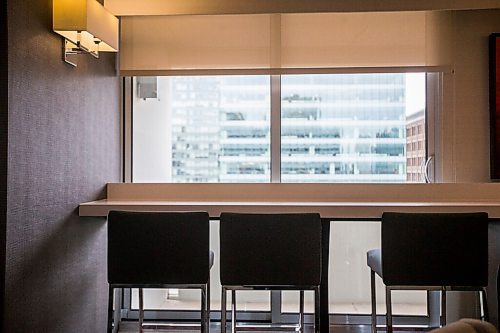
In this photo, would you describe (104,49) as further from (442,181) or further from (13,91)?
(442,181)

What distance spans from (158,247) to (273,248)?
0.50 meters

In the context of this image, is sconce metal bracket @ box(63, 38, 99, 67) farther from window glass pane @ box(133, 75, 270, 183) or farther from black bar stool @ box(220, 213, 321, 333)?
black bar stool @ box(220, 213, 321, 333)

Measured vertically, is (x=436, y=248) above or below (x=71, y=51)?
below

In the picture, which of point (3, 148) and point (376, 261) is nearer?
point (3, 148)

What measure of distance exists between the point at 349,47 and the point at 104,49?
4.60ft

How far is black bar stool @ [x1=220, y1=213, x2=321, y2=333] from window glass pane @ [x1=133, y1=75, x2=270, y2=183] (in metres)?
1.01

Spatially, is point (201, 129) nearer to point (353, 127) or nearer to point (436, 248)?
point (353, 127)

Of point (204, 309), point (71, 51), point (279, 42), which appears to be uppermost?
point (279, 42)

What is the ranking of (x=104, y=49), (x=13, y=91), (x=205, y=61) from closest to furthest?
1. (x=13, y=91)
2. (x=104, y=49)
3. (x=205, y=61)

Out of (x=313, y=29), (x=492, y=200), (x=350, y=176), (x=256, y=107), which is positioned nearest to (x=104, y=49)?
(x=256, y=107)

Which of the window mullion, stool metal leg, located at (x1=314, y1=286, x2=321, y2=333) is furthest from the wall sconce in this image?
stool metal leg, located at (x1=314, y1=286, x2=321, y2=333)

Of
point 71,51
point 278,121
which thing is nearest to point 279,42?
point 278,121

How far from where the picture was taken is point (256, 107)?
11.4 ft

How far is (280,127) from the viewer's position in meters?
3.44
